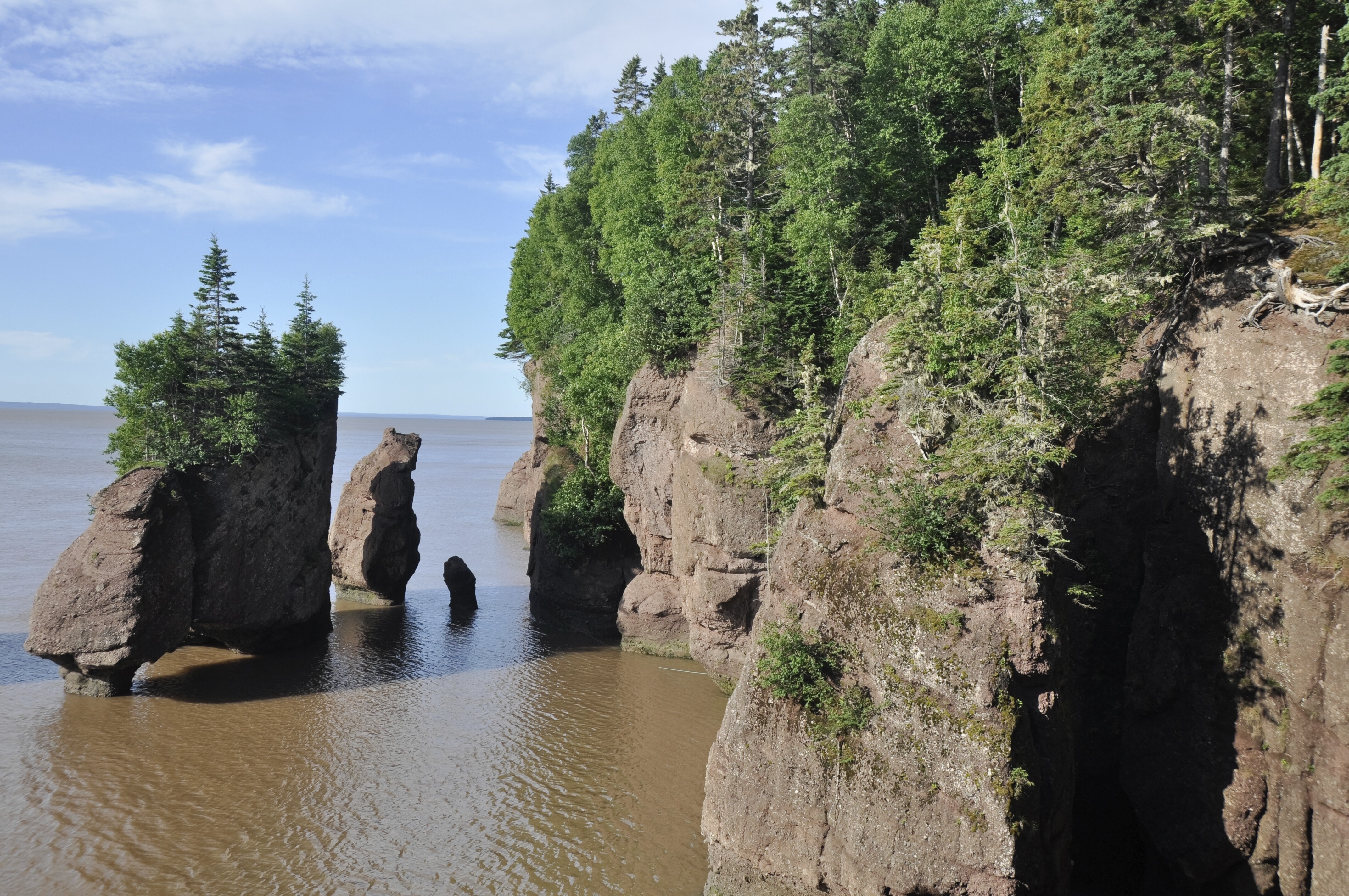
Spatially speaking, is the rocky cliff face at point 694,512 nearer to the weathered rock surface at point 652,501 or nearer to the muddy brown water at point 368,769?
the weathered rock surface at point 652,501

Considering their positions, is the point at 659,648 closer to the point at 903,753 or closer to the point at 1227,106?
the point at 903,753

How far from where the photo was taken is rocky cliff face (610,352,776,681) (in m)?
26.2

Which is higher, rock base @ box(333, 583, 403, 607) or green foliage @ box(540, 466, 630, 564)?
green foliage @ box(540, 466, 630, 564)

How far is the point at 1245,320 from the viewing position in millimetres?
15320

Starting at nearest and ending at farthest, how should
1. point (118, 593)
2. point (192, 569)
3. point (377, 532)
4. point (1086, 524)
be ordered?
point (1086, 524) → point (118, 593) → point (192, 569) → point (377, 532)

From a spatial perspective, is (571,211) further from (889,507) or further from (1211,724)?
(1211,724)

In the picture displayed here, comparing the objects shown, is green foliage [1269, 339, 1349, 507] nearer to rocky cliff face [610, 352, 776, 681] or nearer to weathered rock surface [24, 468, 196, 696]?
rocky cliff face [610, 352, 776, 681]

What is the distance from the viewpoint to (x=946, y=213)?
20.4 meters

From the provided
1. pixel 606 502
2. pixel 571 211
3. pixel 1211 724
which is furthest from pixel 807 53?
pixel 1211 724

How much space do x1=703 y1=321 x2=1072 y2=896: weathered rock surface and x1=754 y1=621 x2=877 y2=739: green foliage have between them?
0.16 metres

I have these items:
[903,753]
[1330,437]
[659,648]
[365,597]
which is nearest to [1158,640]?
[1330,437]

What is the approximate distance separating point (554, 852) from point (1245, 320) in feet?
55.0

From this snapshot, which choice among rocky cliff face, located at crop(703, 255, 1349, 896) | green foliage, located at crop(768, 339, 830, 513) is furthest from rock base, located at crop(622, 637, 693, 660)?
rocky cliff face, located at crop(703, 255, 1349, 896)

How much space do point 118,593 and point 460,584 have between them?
14457mm
